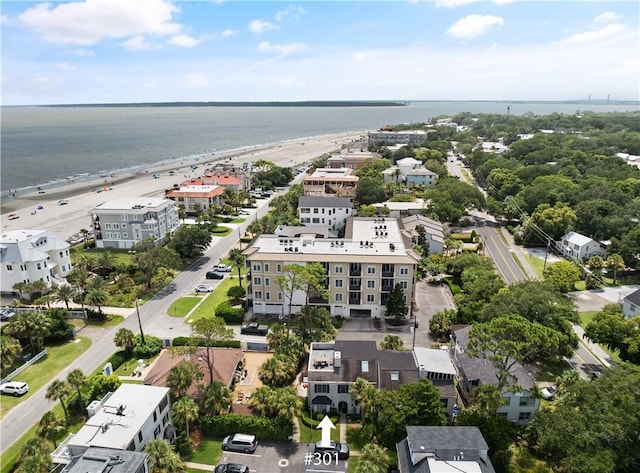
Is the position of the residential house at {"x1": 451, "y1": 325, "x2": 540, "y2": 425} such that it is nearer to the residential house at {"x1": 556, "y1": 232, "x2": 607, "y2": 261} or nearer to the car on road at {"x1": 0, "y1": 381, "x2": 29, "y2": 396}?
the car on road at {"x1": 0, "y1": 381, "x2": 29, "y2": 396}

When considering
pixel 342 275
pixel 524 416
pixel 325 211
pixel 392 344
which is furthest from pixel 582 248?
pixel 392 344

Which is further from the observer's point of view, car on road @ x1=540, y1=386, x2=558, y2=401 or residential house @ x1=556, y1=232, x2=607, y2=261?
residential house @ x1=556, y1=232, x2=607, y2=261

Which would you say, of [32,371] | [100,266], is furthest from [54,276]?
[32,371]

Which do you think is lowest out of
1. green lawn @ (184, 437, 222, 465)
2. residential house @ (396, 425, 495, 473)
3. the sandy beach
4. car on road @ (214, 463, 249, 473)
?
the sandy beach

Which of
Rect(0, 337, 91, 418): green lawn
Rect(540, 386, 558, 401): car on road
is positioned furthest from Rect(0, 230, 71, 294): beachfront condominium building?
Rect(540, 386, 558, 401): car on road

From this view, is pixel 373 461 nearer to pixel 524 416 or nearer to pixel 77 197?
pixel 524 416

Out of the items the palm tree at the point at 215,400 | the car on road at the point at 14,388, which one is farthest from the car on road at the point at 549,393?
the car on road at the point at 14,388
